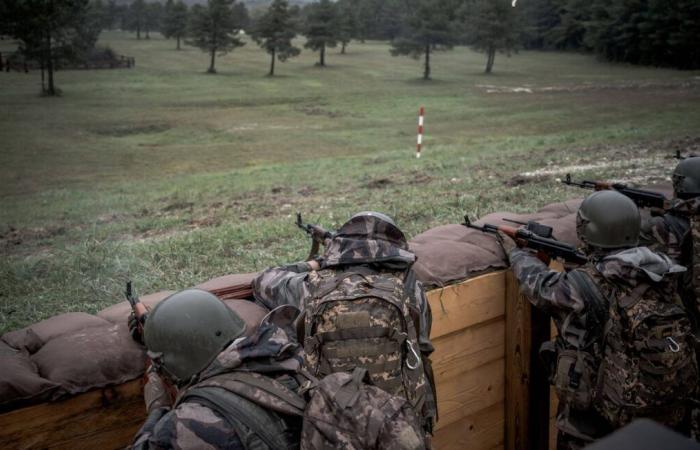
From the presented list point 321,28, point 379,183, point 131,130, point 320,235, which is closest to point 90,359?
point 320,235

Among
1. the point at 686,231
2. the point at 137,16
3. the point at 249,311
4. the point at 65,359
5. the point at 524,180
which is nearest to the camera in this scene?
the point at 65,359

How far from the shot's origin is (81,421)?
2.69 meters

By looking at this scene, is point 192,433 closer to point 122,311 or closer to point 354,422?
point 354,422

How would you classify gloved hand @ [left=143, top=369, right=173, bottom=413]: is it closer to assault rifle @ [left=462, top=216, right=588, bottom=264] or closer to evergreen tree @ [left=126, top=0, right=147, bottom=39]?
assault rifle @ [left=462, top=216, right=588, bottom=264]

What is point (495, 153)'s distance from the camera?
A: 14.9 metres

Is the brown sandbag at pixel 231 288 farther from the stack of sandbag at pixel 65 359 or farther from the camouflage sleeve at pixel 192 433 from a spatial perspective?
the camouflage sleeve at pixel 192 433

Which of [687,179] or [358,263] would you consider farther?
[687,179]

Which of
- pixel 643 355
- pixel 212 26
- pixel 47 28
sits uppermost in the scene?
pixel 212 26

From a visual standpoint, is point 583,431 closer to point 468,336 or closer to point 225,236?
point 468,336

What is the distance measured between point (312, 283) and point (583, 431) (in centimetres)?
174

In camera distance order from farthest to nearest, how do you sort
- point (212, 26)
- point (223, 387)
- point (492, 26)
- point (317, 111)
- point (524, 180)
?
point (492, 26), point (212, 26), point (317, 111), point (524, 180), point (223, 387)

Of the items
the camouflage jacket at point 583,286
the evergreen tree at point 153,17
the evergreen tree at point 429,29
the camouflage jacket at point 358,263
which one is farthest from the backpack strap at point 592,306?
the evergreen tree at point 429,29

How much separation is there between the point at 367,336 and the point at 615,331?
53.9 inches

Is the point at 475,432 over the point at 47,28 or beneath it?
beneath
